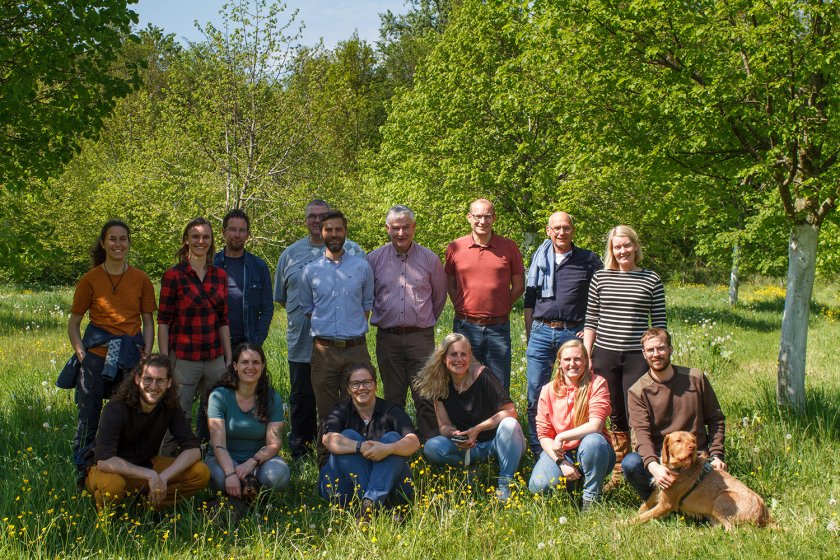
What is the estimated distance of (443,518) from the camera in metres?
4.60

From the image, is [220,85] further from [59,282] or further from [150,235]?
[59,282]

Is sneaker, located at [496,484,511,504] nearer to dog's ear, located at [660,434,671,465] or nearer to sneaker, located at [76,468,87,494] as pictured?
dog's ear, located at [660,434,671,465]

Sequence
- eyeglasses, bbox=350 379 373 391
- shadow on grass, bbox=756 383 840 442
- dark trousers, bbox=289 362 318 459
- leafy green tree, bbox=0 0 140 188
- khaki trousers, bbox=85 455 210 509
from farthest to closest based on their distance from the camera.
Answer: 1. leafy green tree, bbox=0 0 140 188
2. dark trousers, bbox=289 362 318 459
3. shadow on grass, bbox=756 383 840 442
4. eyeglasses, bbox=350 379 373 391
5. khaki trousers, bbox=85 455 210 509

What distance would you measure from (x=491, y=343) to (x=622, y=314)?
1224mm

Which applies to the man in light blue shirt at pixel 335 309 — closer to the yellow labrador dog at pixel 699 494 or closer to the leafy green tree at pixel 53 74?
the yellow labrador dog at pixel 699 494

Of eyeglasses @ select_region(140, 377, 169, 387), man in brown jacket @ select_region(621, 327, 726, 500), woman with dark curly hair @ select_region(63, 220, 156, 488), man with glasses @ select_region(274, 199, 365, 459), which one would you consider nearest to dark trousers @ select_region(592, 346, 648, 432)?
man in brown jacket @ select_region(621, 327, 726, 500)

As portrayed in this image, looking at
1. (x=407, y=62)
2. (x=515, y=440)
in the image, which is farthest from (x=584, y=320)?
(x=407, y=62)

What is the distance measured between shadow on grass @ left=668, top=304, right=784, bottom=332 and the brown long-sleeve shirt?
9960 mm

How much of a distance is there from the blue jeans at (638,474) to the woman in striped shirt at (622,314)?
0.49 metres

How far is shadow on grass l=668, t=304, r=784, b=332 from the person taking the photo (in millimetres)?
15992

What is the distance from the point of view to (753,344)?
42.2 feet

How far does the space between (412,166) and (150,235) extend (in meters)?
7.47

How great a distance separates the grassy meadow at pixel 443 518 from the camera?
14.0ft

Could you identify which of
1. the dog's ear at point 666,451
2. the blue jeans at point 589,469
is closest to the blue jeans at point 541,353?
the blue jeans at point 589,469
